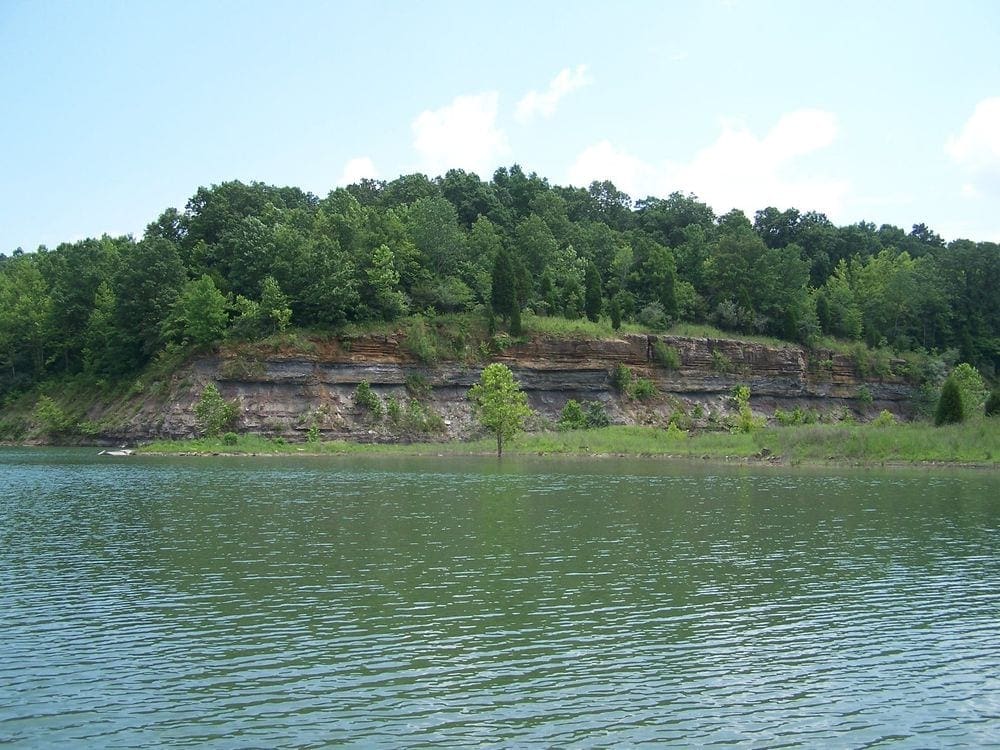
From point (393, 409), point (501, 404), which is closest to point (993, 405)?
point (501, 404)

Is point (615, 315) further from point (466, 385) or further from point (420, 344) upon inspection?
point (420, 344)

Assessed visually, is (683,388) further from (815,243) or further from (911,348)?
(815,243)

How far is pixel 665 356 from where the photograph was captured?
97.2 m

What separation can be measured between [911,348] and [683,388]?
3981 cm

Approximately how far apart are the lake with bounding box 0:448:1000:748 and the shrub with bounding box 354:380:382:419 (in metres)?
42.0

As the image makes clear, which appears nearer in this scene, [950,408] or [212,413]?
[950,408]

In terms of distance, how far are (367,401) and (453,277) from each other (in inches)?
851

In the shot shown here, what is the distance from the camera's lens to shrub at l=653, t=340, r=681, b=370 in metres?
97.3

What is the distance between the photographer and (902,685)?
16.0 metres

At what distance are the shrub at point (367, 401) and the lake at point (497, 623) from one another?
4197 centimetres

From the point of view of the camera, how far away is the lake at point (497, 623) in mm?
14164

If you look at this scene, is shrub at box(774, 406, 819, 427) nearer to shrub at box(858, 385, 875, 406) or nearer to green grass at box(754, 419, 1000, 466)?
shrub at box(858, 385, 875, 406)

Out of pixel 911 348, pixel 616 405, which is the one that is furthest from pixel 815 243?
pixel 616 405

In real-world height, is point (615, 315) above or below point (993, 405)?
above
